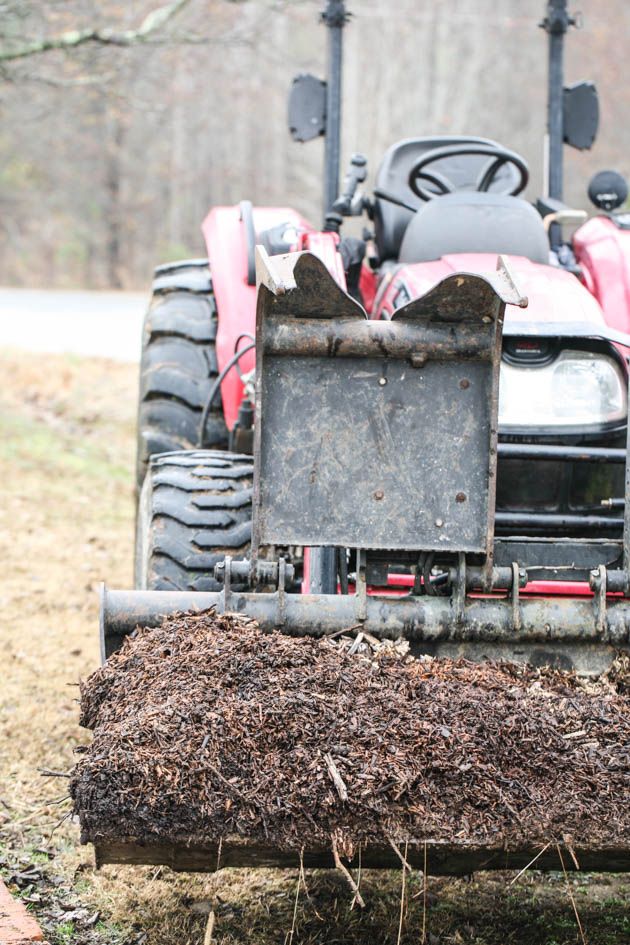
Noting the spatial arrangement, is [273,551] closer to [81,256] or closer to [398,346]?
[398,346]

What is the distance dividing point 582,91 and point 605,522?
2.68 m

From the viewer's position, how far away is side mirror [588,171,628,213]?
212 inches

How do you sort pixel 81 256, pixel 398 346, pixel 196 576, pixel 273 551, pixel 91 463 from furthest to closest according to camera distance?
pixel 81 256 → pixel 91 463 → pixel 196 576 → pixel 273 551 → pixel 398 346

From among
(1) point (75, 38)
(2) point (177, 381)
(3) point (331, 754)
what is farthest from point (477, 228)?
(1) point (75, 38)

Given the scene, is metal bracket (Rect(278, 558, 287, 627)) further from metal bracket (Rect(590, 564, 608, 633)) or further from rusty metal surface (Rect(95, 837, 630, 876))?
metal bracket (Rect(590, 564, 608, 633))

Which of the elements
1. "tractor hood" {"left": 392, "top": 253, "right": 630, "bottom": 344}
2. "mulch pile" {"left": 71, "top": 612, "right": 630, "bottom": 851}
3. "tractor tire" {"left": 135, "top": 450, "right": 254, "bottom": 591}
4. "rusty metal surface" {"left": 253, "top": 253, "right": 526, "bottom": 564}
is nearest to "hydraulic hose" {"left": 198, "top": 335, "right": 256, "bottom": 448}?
"tractor tire" {"left": 135, "top": 450, "right": 254, "bottom": 591}

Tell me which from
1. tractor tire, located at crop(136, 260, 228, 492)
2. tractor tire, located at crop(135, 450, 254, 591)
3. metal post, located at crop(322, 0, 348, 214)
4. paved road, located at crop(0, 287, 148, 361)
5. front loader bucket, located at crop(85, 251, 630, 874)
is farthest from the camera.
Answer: paved road, located at crop(0, 287, 148, 361)

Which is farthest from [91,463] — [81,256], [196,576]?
[81,256]

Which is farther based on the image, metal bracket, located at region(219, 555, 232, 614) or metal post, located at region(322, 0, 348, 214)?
metal post, located at region(322, 0, 348, 214)

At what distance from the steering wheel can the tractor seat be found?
25cm

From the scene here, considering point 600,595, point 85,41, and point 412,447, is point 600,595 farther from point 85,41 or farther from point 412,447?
point 85,41

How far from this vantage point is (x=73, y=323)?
1594cm

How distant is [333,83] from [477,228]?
1.30 m

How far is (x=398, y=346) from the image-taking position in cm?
319
